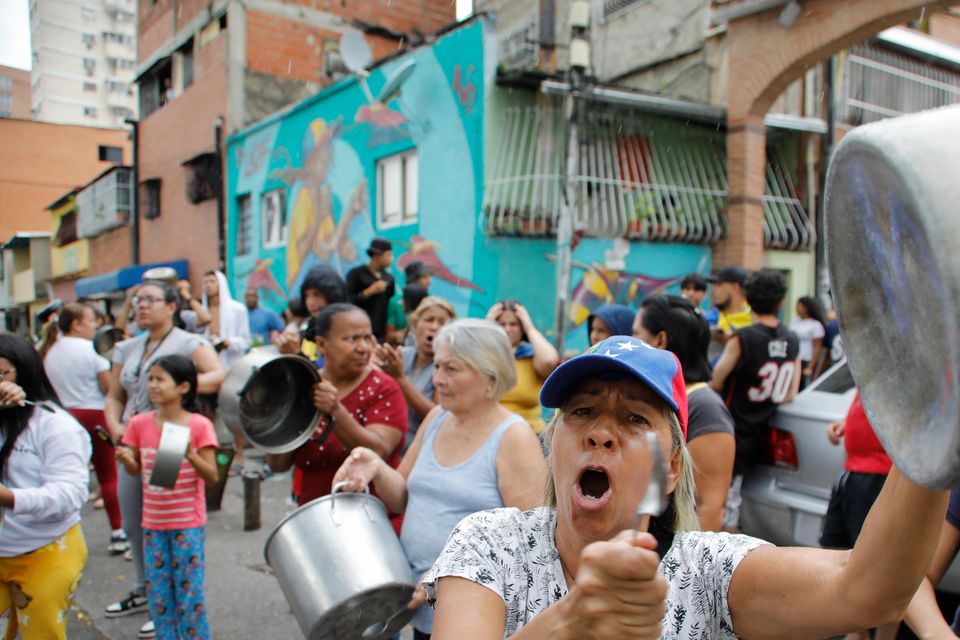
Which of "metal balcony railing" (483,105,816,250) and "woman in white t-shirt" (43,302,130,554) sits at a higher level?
"metal balcony railing" (483,105,816,250)

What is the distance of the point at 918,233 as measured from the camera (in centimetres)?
77

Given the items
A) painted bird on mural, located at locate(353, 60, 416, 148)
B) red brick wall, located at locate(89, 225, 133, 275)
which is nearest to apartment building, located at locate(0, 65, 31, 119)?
red brick wall, located at locate(89, 225, 133, 275)

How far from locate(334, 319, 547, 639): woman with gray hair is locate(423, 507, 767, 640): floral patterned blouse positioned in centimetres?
86

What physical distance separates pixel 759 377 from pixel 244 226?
564 inches

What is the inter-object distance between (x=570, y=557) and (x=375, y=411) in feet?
6.44

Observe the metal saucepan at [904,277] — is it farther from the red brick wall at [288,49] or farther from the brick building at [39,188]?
the brick building at [39,188]

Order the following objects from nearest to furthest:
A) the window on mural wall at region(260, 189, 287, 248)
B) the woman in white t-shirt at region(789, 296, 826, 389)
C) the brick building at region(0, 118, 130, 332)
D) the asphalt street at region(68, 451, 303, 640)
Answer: the asphalt street at region(68, 451, 303, 640) → the woman in white t-shirt at region(789, 296, 826, 389) → the window on mural wall at region(260, 189, 287, 248) → the brick building at region(0, 118, 130, 332)

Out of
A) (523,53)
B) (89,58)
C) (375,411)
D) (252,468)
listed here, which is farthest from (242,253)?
(89,58)

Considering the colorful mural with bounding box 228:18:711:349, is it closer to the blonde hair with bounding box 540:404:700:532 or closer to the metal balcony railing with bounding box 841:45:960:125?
the metal balcony railing with bounding box 841:45:960:125

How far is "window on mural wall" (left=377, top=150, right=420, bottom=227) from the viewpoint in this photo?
443 inches

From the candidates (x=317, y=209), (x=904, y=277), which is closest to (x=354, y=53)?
(x=317, y=209)

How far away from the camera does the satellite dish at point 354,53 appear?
12055 mm

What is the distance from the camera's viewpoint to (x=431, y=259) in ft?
34.7

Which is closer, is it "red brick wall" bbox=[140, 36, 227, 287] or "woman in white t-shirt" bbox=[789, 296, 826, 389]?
"woman in white t-shirt" bbox=[789, 296, 826, 389]
